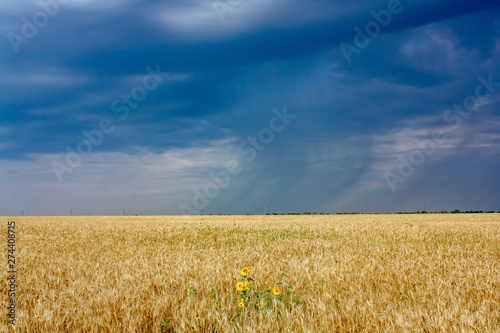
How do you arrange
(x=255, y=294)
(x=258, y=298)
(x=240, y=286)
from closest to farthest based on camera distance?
Result: 1. (x=240, y=286)
2. (x=258, y=298)
3. (x=255, y=294)

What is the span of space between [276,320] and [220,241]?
9.02 m

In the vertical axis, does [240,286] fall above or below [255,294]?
above

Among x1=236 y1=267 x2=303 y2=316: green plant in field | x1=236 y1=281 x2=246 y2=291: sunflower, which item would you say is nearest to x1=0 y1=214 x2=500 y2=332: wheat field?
x1=236 y1=267 x2=303 y2=316: green plant in field

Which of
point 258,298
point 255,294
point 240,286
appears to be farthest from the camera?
point 255,294

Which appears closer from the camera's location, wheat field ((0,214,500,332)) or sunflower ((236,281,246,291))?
wheat field ((0,214,500,332))

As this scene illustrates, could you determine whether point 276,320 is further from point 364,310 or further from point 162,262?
point 162,262

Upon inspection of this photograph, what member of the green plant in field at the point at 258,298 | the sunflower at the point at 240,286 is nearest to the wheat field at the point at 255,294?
the green plant in field at the point at 258,298

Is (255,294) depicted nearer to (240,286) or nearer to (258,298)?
(258,298)

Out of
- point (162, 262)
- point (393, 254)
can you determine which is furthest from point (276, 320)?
point (393, 254)

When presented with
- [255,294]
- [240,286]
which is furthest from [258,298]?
[240,286]

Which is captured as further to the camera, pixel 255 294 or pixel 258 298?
pixel 255 294

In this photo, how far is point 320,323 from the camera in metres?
3.98

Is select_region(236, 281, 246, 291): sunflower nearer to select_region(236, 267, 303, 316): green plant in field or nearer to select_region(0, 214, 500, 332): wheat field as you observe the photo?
select_region(236, 267, 303, 316): green plant in field

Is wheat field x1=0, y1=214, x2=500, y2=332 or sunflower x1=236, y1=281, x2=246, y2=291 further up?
sunflower x1=236, y1=281, x2=246, y2=291
